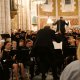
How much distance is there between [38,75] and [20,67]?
1.63 meters

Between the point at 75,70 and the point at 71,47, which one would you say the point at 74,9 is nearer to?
the point at 71,47

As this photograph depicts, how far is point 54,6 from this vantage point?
3772 cm

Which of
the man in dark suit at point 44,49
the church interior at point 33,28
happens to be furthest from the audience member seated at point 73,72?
the man in dark suit at point 44,49

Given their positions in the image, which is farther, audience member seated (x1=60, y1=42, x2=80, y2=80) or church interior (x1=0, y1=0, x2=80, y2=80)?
church interior (x1=0, y1=0, x2=80, y2=80)

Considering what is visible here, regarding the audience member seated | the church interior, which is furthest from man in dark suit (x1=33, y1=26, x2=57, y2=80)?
the audience member seated

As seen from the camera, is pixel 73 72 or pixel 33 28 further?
pixel 33 28

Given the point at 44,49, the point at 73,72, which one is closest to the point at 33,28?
the point at 44,49

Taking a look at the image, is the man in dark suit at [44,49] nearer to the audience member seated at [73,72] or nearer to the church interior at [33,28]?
the church interior at [33,28]

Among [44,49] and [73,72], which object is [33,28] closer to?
[44,49]

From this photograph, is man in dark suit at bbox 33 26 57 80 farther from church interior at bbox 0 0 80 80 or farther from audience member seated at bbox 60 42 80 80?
audience member seated at bbox 60 42 80 80

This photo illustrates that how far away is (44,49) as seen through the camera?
9547mm

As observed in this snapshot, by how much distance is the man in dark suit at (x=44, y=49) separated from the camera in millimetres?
9547

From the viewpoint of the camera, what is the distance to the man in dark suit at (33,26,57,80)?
955cm

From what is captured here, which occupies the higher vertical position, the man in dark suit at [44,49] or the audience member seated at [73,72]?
the audience member seated at [73,72]
